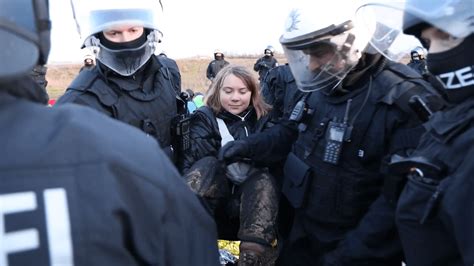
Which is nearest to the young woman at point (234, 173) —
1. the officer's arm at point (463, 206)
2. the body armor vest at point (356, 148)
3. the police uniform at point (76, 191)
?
the body armor vest at point (356, 148)

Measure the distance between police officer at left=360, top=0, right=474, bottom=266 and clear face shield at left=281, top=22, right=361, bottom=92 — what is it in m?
0.54

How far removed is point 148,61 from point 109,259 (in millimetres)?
1980

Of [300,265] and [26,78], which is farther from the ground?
[26,78]

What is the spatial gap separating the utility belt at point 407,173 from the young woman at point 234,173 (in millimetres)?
791

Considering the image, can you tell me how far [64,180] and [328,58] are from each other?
5.21ft

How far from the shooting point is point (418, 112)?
1.90m

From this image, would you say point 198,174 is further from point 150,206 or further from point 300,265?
point 150,206

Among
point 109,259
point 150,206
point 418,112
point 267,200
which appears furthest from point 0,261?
point 267,200

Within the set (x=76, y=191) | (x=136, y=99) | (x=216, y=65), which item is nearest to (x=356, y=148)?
(x=136, y=99)

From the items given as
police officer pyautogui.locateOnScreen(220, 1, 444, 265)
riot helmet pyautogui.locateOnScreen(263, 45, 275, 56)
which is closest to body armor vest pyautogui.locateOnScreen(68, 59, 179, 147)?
police officer pyautogui.locateOnScreen(220, 1, 444, 265)

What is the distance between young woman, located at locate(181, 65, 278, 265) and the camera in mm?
2523

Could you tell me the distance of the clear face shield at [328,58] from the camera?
2.26 meters

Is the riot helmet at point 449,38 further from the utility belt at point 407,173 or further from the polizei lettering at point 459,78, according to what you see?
the utility belt at point 407,173

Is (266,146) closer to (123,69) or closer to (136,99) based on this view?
(136,99)
